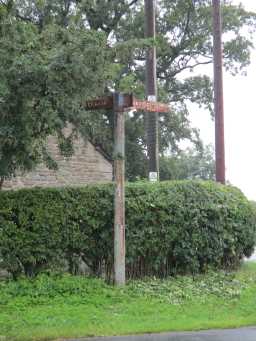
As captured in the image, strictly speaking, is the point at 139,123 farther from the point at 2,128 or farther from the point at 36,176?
the point at 2,128

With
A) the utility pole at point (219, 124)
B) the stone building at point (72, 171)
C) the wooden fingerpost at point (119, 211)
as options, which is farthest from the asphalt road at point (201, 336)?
the utility pole at point (219, 124)

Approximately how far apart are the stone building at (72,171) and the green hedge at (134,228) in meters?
3.77

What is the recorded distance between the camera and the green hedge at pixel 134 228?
10.7m

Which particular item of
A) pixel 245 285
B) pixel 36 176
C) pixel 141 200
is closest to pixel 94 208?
pixel 141 200

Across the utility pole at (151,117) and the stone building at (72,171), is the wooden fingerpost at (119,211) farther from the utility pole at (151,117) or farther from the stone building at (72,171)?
the stone building at (72,171)

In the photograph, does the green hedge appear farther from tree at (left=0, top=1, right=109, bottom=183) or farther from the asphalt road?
the asphalt road

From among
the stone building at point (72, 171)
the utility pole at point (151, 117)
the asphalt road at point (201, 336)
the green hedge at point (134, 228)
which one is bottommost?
the asphalt road at point (201, 336)

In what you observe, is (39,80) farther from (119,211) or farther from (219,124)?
(219,124)

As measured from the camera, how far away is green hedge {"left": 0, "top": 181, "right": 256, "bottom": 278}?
10703 mm

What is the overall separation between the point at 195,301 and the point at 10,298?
3.15 m

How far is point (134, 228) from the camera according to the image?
11.8m

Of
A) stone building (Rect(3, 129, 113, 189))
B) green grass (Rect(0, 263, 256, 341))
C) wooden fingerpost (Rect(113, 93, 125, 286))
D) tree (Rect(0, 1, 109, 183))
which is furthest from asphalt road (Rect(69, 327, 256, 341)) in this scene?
stone building (Rect(3, 129, 113, 189))

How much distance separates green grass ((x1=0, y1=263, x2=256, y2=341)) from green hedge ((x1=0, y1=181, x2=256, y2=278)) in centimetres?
51

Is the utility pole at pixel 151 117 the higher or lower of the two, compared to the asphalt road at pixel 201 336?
higher
